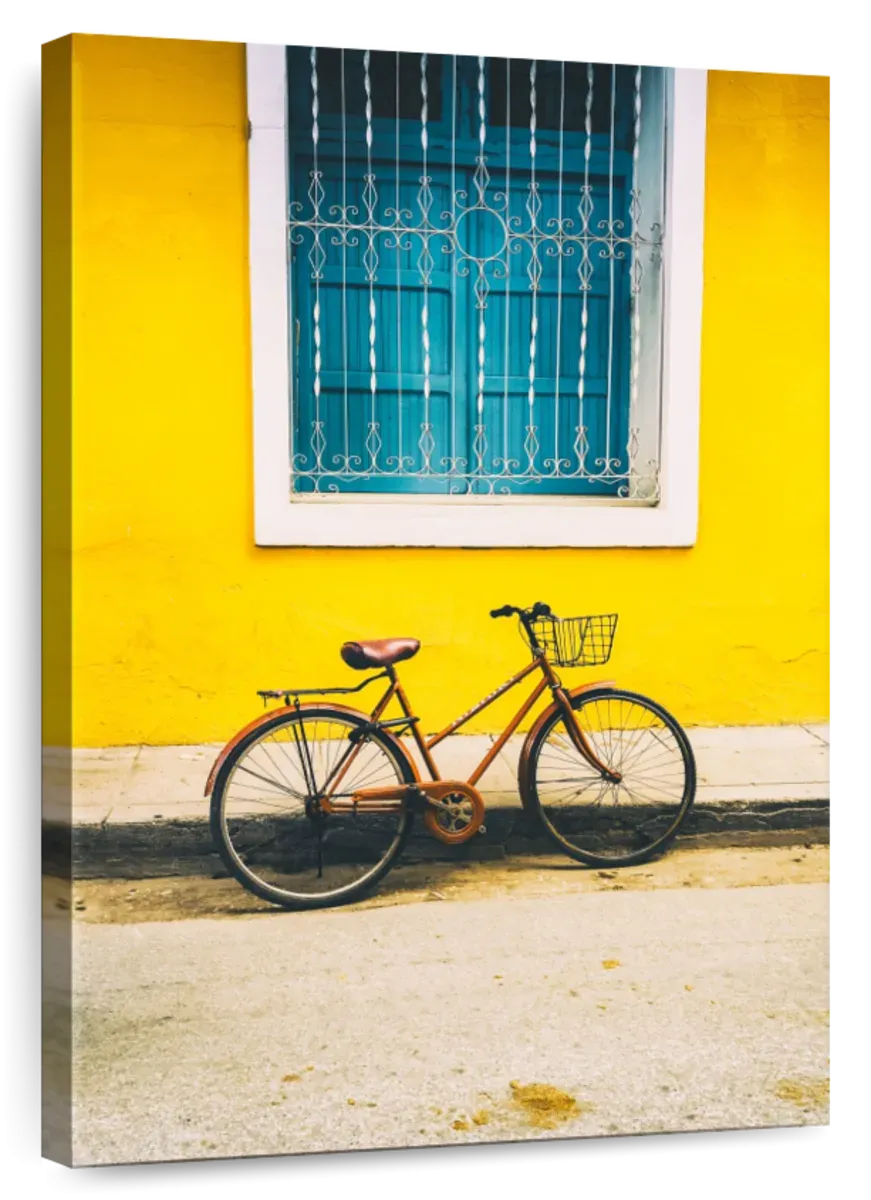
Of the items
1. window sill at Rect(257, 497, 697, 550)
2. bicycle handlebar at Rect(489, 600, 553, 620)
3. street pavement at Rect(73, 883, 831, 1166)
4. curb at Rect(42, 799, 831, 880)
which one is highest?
window sill at Rect(257, 497, 697, 550)

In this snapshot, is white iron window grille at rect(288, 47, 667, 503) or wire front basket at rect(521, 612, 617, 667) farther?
wire front basket at rect(521, 612, 617, 667)

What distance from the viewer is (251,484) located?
314 centimetres

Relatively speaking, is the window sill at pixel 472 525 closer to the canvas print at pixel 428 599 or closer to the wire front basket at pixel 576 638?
the canvas print at pixel 428 599

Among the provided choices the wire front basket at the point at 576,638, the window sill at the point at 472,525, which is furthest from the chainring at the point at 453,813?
the window sill at the point at 472,525

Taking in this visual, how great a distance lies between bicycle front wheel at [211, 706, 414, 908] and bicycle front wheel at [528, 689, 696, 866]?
454 millimetres

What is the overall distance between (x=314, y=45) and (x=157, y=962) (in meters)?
2.62

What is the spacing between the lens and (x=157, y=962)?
10.2 ft

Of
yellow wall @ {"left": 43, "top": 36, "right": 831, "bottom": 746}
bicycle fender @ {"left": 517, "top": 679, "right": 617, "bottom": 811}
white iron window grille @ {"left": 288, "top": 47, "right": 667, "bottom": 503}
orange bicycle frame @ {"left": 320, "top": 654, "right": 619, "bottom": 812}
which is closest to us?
yellow wall @ {"left": 43, "top": 36, "right": 831, "bottom": 746}

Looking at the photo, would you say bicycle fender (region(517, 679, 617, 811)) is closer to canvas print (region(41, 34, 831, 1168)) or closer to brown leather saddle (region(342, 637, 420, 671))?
canvas print (region(41, 34, 831, 1168))

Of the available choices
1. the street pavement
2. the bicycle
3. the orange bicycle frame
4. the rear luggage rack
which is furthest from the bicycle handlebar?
the street pavement

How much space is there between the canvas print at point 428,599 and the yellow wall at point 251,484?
0.04ft

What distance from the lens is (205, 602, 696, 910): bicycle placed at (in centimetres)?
320

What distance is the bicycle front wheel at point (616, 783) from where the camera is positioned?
133 inches

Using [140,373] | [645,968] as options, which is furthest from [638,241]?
[645,968]
